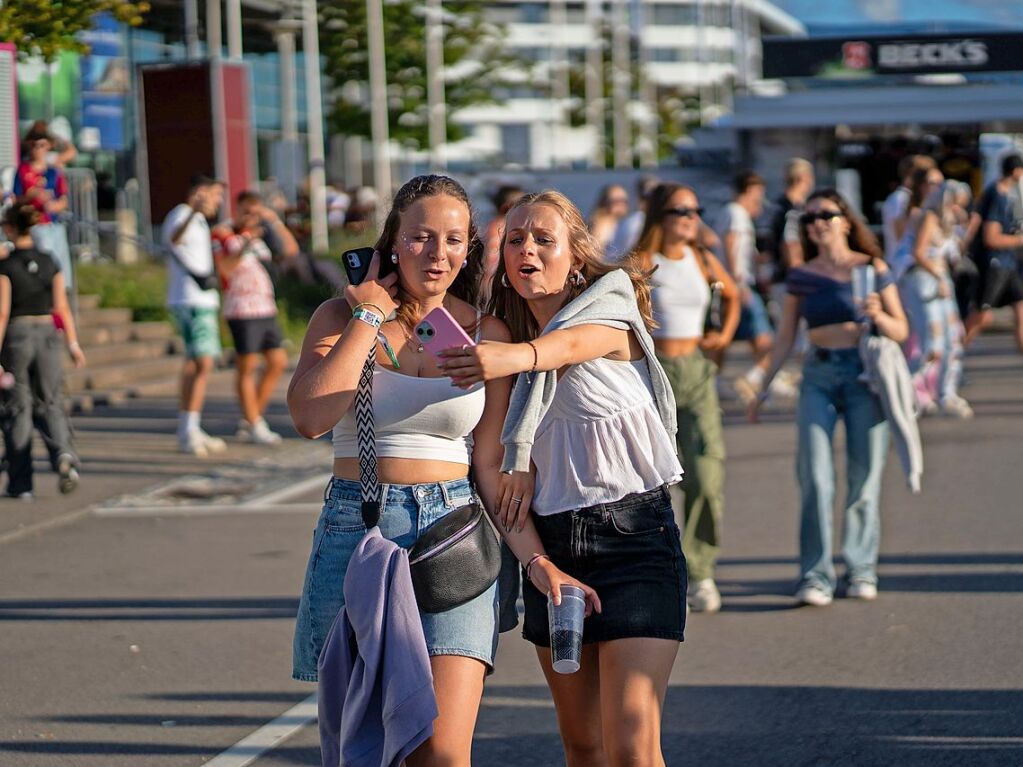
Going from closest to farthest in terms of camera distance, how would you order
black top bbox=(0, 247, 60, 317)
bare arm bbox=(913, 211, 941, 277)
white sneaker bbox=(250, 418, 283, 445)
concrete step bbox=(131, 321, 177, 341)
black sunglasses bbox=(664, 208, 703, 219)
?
A: 1. black sunglasses bbox=(664, 208, 703, 219)
2. black top bbox=(0, 247, 60, 317)
3. white sneaker bbox=(250, 418, 283, 445)
4. bare arm bbox=(913, 211, 941, 277)
5. concrete step bbox=(131, 321, 177, 341)

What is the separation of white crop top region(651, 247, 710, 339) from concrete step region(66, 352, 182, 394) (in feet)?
32.1

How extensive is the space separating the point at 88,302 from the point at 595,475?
16.0 metres

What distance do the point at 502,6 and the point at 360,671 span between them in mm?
115146

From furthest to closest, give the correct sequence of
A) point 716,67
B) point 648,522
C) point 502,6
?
1. point 716,67
2. point 502,6
3. point 648,522

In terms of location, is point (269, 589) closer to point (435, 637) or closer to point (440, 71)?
point (435, 637)

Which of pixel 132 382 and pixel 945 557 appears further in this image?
pixel 132 382

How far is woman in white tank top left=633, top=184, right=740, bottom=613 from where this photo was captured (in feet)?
24.8

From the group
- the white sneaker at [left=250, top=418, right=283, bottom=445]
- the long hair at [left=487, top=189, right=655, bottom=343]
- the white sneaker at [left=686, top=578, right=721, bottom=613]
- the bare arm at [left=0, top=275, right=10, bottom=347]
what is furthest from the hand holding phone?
the white sneaker at [left=250, top=418, right=283, bottom=445]

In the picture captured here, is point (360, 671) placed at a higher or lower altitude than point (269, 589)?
higher

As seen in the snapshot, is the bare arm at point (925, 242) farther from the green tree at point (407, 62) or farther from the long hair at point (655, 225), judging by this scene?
the green tree at point (407, 62)

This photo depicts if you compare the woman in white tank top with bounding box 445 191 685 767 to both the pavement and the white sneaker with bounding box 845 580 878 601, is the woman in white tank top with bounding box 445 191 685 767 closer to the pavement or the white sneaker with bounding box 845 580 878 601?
the pavement

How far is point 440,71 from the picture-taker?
4000cm

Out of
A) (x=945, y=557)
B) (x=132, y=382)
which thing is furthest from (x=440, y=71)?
(x=945, y=557)

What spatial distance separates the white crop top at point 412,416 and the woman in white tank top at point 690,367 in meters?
3.64
